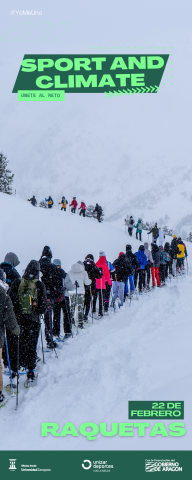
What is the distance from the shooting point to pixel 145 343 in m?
6.47

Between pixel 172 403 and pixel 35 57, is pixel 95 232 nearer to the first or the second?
pixel 35 57

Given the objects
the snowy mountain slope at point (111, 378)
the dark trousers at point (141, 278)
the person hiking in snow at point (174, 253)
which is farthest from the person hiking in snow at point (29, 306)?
the person hiking in snow at point (174, 253)

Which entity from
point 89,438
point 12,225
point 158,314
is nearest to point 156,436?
point 89,438

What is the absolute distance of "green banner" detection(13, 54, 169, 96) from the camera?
615 cm

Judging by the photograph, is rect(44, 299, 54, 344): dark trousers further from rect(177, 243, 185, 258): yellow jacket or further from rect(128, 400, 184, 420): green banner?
rect(177, 243, 185, 258): yellow jacket

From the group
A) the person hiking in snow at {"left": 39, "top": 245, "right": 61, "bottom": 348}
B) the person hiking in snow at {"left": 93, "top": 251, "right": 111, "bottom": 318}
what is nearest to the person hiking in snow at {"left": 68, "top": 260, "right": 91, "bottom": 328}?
the person hiking in snow at {"left": 93, "top": 251, "right": 111, "bottom": 318}

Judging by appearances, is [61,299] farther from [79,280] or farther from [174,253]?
[174,253]

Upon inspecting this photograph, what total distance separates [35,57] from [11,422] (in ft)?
18.8

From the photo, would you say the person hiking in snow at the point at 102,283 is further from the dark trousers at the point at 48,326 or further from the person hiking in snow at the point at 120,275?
the dark trousers at the point at 48,326

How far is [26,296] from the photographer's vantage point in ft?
16.5

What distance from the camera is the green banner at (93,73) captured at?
6152mm
